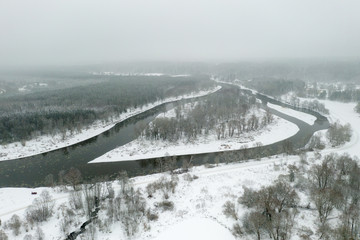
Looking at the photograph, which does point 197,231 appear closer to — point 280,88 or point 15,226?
point 15,226

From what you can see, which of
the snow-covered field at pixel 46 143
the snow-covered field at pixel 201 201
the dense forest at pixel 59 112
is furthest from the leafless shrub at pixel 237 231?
the dense forest at pixel 59 112

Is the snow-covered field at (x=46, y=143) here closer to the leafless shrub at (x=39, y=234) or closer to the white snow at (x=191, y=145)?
the white snow at (x=191, y=145)

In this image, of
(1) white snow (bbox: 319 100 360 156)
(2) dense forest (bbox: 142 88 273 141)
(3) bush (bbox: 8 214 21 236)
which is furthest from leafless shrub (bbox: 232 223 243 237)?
(1) white snow (bbox: 319 100 360 156)

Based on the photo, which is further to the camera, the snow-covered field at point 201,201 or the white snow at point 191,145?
the white snow at point 191,145

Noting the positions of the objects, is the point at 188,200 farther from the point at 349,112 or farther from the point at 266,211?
the point at 349,112

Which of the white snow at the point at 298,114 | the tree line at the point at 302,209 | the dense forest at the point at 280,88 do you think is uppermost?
the dense forest at the point at 280,88

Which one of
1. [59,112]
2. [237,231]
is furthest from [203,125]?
[59,112]

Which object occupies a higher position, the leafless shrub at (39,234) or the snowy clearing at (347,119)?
the snowy clearing at (347,119)

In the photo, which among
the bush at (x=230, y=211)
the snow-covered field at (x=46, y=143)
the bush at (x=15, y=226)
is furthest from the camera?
the snow-covered field at (x=46, y=143)
